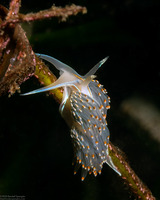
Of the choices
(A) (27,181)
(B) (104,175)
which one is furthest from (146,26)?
(A) (27,181)

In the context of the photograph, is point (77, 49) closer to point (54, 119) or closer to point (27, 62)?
point (54, 119)

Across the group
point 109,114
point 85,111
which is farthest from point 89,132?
point 109,114

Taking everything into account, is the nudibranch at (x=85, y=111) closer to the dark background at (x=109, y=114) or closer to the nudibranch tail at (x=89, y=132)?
the nudibranch tail at (x=89, y=132)

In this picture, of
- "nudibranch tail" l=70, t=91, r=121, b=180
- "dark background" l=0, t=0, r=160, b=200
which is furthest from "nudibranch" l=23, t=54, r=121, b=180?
"dark background" l=0, t=0, r=160, b=200

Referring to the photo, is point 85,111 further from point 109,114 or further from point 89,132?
point 109,114

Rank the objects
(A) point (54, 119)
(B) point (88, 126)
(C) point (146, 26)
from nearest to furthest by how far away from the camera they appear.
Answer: (B) point (88, 126) → (A) point (54, 119) → (C) point (146, 26)

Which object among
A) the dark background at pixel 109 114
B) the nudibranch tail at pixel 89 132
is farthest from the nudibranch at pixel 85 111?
the dark background at pixel 109 114
